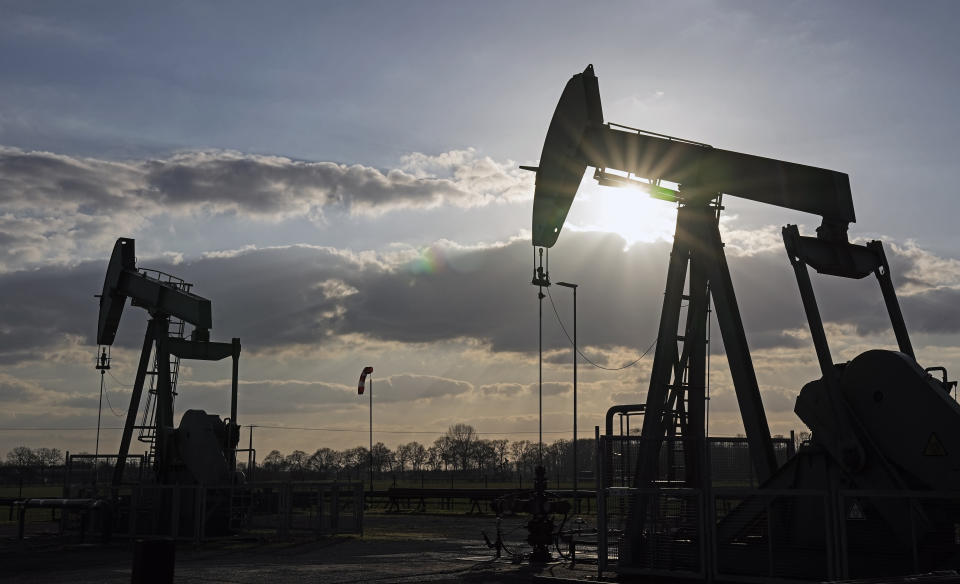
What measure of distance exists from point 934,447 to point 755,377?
300 cm

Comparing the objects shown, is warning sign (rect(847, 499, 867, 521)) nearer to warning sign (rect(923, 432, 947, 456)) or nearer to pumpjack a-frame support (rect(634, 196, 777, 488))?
warning sign (rect(923, 432, 947, 456))

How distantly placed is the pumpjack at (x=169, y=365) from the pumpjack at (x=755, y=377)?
1249cm

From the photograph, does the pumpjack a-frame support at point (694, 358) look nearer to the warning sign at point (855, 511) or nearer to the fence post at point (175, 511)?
the warning sign at point (855, 511)

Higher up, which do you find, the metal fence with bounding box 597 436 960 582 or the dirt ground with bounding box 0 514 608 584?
the metal fence with bounding box 597 436 960 582

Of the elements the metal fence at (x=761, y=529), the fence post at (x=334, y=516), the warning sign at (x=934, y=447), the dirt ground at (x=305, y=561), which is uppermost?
the warning sign at (x=934, y=447)

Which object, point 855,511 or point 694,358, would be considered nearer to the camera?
point 855,511

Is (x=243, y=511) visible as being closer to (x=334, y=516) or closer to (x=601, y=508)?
(x=334, y=516)

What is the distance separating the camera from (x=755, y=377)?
44.8 ft

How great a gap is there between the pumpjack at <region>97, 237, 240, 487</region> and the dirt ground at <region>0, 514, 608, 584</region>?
2575 mm

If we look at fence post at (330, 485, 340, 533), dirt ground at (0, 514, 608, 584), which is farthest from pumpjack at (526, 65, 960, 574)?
fence post at (330, 485, 340, 533)

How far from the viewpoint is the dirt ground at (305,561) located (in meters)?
14.2

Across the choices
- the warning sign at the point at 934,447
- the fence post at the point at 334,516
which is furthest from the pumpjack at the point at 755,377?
the fence post at the point at 334,516

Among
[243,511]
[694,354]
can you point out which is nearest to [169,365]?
[243,511]

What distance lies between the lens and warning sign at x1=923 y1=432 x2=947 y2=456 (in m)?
11.0
